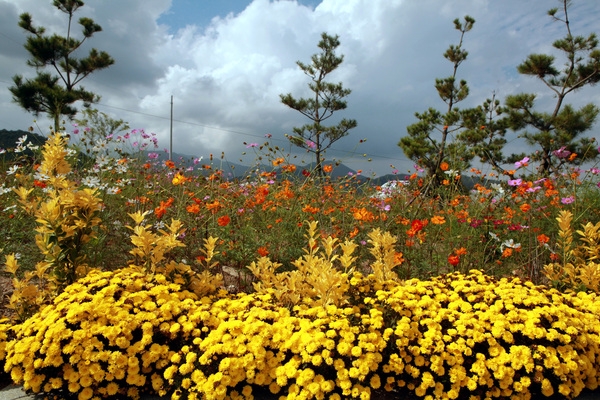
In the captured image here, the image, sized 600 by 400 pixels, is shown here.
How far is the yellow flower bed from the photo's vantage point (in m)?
1.72

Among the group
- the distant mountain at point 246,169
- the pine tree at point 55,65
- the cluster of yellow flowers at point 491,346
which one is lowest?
the cluster of yellow flowers at point 491,346

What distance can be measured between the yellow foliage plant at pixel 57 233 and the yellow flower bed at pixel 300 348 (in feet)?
0.79

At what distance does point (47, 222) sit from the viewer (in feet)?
7.06

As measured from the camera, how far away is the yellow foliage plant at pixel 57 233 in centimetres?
217

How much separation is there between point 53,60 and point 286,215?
15.0 m

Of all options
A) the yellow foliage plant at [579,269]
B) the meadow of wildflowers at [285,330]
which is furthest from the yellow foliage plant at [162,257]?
the yellow foliage plant at [579,269]

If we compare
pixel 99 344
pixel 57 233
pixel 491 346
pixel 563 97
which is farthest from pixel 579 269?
pixel 563 97

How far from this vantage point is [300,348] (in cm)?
172

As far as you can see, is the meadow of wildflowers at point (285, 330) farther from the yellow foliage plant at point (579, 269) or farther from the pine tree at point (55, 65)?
the pine tree at point (55, 65)

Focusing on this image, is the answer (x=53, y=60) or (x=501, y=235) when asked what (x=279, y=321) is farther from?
(x=53, y=60)

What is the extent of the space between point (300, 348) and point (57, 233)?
1.47 m

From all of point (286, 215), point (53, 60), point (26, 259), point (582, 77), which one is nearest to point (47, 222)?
point (26, 259)

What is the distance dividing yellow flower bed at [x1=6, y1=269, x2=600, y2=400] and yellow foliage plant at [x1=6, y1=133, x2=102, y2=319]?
242mm

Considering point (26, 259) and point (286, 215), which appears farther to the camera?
point (286, 215)
